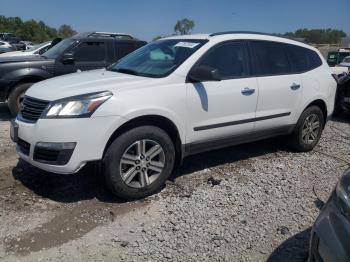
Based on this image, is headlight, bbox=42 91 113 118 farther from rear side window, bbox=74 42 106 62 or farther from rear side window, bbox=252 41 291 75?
rear side window, bbox=74 42 106 62

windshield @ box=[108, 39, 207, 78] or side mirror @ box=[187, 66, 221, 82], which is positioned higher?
windshield @ box=[108, 39, 207, 78]

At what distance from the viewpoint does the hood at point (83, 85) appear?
368cm

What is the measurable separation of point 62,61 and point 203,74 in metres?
4.30

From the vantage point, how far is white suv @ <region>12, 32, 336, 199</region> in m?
3.55

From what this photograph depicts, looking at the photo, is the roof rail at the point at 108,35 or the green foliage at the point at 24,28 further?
the green foliage at the point at 24,28

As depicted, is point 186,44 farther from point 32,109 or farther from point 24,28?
point 24,28

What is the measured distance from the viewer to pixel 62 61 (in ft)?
24.4

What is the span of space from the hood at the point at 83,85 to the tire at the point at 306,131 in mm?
2611

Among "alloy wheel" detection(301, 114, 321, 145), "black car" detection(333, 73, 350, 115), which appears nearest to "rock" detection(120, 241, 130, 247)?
"alloy wheel" detection(301, 114, 321, 145)

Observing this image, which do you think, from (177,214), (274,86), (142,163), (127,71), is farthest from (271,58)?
(177,214)

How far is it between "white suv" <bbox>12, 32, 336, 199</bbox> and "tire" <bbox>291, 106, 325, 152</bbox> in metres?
0.05

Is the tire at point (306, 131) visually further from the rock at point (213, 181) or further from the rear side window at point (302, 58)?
the rock at point (213, 181)

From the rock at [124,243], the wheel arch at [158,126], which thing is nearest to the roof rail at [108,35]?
the wheel arch at [158,126]

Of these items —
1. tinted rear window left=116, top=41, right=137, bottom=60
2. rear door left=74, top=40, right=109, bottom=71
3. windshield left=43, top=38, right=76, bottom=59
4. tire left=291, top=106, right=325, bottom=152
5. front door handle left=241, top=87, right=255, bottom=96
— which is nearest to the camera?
front door handle left=241, top=87, right=255, bottom=96
